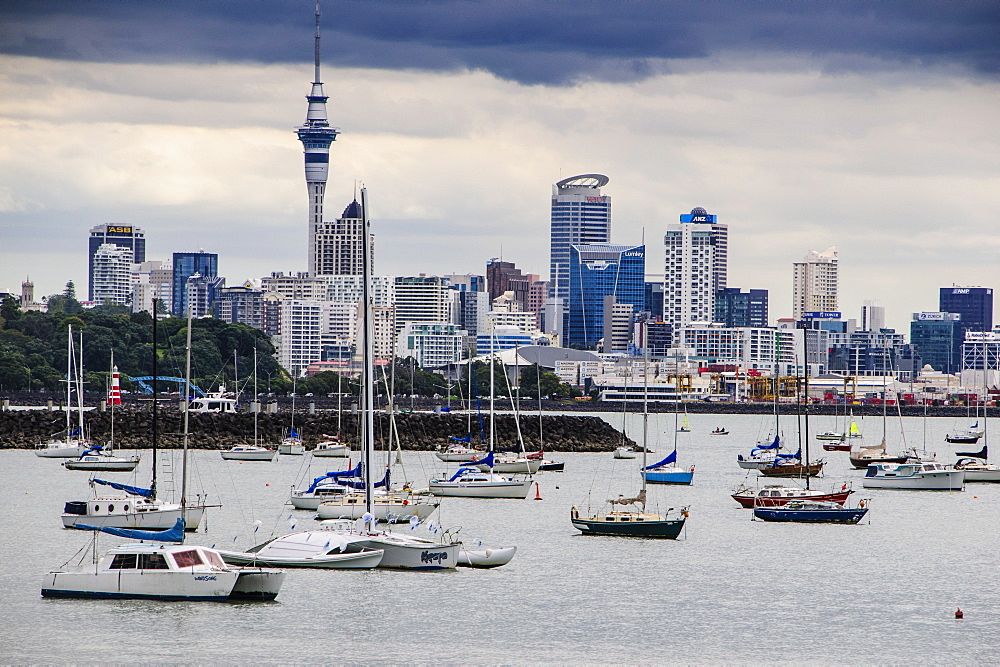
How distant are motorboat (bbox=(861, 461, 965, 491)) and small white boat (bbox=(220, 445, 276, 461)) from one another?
39143 mm

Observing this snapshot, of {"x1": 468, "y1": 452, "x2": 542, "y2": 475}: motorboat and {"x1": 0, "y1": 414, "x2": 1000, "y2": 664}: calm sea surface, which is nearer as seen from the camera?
{"x1": 0, "y1": 414, "x2": 1000, "y2": 664}: calm sea surface

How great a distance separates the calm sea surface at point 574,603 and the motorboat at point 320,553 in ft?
1.45

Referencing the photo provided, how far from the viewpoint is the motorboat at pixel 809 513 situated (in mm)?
63281

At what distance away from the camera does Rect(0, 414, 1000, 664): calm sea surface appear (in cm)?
3703

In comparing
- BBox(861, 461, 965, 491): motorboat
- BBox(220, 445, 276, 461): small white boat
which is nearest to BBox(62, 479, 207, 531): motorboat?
BBox(861, 461, 965, 491): motorboat

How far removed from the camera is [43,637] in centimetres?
3684

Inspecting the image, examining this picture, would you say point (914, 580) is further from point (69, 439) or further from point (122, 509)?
point (69, 439)

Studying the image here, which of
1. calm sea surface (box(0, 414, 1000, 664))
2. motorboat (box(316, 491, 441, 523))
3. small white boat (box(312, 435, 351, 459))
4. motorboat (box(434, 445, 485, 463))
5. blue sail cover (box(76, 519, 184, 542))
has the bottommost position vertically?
small white boat (box(312, 435, 351, 459))

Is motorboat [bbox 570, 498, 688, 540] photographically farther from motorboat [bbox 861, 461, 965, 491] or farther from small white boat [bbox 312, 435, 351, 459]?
small white boat [bbox 312, 435, 351, 459]

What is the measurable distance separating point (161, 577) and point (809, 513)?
105 ft

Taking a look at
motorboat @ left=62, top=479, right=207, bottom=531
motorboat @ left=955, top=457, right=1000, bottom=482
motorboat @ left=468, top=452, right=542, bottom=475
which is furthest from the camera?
motorboat @ left=955, top=457, right=1000, bottom=482

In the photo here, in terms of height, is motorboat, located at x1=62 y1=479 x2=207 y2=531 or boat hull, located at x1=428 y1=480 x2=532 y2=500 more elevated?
motorboat, located at x1=62 y1=479 x2=207 y2=531

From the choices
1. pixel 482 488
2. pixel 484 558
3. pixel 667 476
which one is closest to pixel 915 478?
pixel 667 476

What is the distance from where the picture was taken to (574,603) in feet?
142
